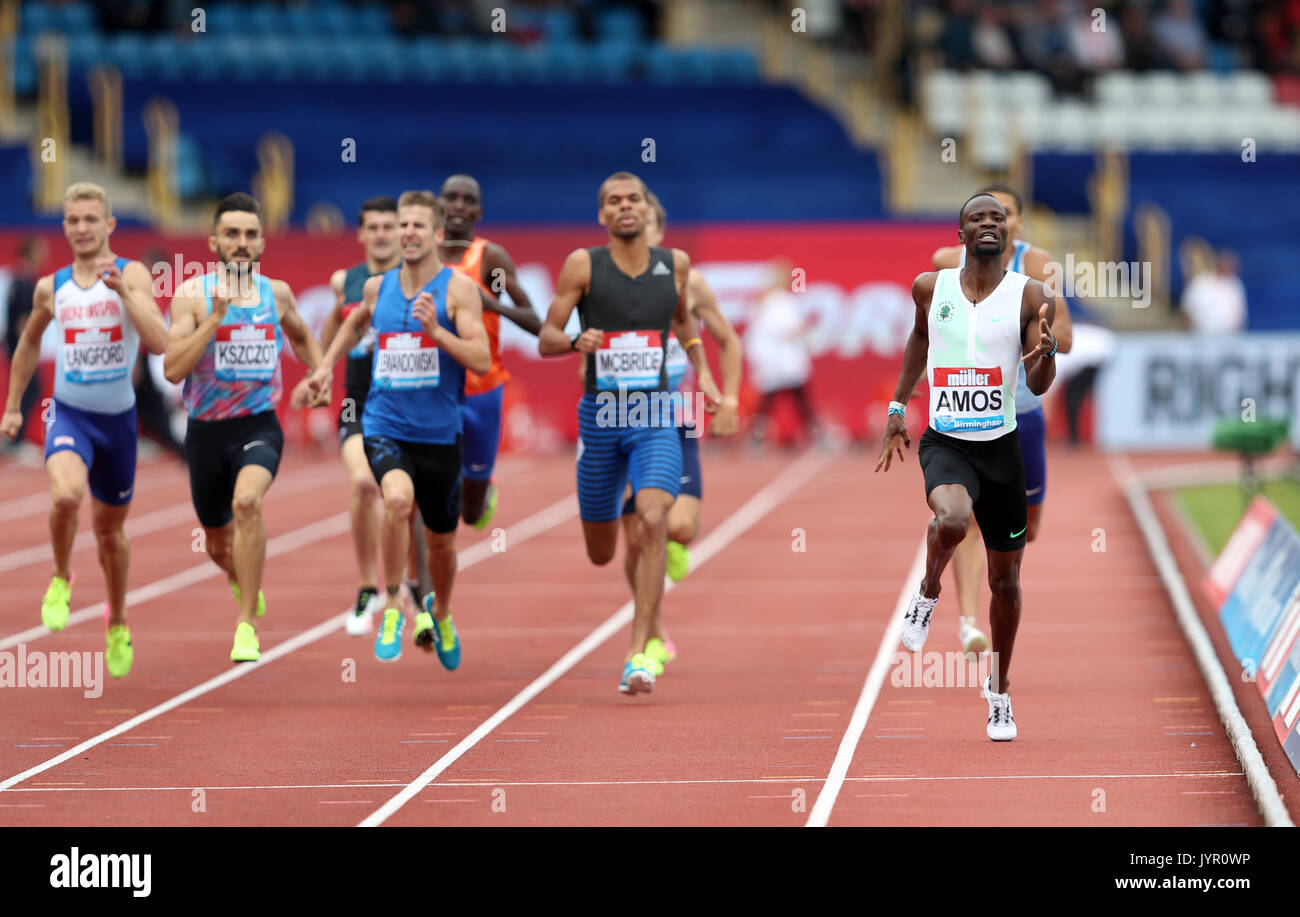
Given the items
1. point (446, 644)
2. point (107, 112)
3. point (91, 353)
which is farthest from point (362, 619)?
point (107, 112)

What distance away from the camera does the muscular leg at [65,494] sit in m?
11.1

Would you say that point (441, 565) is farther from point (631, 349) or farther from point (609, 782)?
point (609, 782)

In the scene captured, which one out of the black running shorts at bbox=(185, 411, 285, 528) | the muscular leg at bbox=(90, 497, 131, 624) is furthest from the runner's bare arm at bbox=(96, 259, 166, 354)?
the muscular leg at bbox=(90, 497, 131, 624)

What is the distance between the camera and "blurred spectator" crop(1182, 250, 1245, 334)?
26906 millimetres

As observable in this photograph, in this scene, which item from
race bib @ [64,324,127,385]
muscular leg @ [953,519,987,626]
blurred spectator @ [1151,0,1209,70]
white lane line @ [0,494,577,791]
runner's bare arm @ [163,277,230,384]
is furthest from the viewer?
blurred spectator @ [1151,0,1209,70]

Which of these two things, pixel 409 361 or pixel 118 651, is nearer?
pixel 409 361

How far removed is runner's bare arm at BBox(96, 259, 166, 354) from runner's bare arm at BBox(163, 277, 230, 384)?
68 millimetres

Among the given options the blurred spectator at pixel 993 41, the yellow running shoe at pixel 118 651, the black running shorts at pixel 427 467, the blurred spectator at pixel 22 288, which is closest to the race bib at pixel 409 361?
the black running shorts at pixel 427 467

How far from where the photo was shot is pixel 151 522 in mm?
19625

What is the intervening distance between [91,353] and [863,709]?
417 cm

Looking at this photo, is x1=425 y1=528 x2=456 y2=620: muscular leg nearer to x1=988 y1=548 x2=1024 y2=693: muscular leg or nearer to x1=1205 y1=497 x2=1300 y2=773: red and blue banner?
x1=988 y1=548 x2=1024 y2=693: muscular leg

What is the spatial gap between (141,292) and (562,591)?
4.92 meters

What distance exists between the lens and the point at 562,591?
1529 centimetres

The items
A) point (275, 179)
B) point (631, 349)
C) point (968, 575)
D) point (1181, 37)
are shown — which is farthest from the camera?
point (1181, 37)
